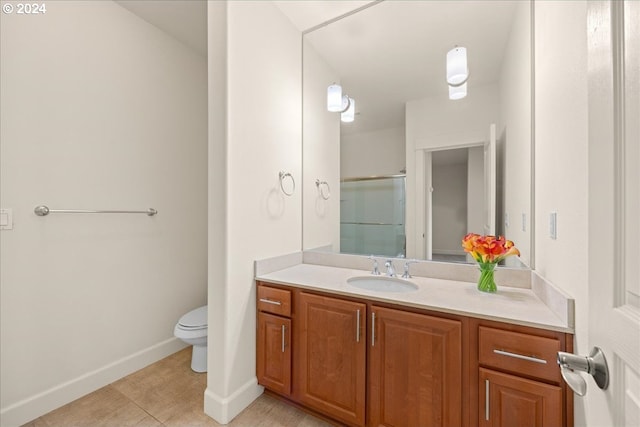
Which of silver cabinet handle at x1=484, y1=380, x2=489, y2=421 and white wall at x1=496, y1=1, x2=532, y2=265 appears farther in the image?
white wall at x1=496, y1=1, x2=532, y2=265

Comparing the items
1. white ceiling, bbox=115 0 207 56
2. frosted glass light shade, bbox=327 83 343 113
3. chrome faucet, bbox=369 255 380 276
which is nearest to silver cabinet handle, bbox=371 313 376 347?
chrome faucet, bbox=369 255 380 276

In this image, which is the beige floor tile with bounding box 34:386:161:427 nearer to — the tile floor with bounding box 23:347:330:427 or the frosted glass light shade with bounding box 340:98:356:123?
the tile floor with bounding box 23:347:330:427

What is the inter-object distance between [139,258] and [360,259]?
1.73m

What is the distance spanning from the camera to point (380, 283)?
173cm

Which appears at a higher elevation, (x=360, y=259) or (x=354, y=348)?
(x=360, y=259)

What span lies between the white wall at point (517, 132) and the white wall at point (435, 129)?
0.09 meters

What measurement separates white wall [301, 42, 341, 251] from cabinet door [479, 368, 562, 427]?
1372mm

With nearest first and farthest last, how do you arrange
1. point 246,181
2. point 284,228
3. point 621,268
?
point 621,268 → point 246,181 → point 284,228

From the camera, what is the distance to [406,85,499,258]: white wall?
1.64 metres

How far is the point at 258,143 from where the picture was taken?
175 centimetres

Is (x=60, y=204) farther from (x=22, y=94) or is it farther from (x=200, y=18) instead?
(x=200, y=18)

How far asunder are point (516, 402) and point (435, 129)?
1.52 m

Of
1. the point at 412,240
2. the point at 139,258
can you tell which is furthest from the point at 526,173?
the point at 139,258

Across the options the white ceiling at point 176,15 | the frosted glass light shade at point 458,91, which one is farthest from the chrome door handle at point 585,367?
the white ceiling at point 176,15
